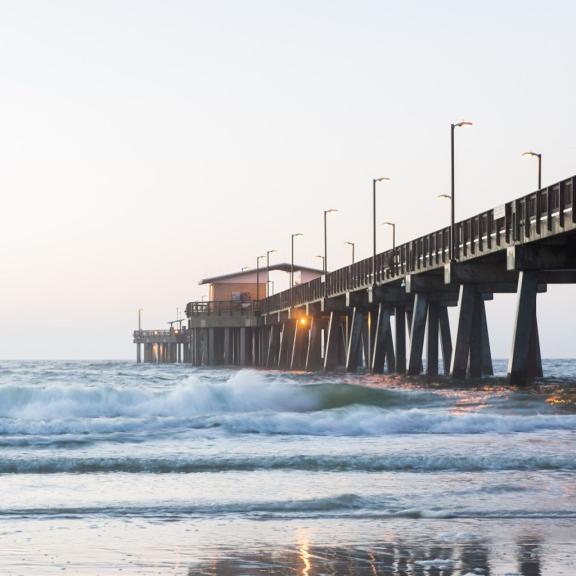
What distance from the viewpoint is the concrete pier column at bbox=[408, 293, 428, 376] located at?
48.3 m

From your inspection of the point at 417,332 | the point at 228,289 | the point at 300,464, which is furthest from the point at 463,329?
the point at 228,289

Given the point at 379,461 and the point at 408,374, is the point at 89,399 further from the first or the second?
the point at 408,374

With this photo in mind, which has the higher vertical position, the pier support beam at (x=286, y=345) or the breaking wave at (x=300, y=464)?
the pier support beam at (x=286, y=345)

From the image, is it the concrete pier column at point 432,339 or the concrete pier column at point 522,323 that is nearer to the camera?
the concrete pier column at point 522,323

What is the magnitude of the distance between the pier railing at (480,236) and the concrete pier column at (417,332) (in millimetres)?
1345

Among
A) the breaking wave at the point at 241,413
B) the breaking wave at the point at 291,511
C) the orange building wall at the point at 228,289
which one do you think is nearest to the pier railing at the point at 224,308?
the orange building wall at the point at 228,289

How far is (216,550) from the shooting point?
895cm

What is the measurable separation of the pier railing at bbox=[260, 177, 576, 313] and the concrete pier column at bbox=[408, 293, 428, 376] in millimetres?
1345

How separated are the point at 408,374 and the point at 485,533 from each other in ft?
A: 136

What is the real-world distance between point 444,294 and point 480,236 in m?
14.1

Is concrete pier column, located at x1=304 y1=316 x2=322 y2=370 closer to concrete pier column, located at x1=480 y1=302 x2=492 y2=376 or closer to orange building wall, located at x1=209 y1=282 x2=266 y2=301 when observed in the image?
concrete pier column, located at x1=480 y1=302 x2=492 y2=376

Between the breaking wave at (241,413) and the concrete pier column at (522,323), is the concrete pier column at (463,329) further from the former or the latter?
the breaking wave at (241,413)

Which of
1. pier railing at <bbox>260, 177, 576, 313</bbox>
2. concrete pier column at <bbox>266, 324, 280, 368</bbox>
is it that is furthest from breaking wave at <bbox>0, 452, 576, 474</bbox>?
concrete pier column at <bbox>266, 324, 280, 368</bbox>

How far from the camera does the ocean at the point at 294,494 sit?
8625mm
